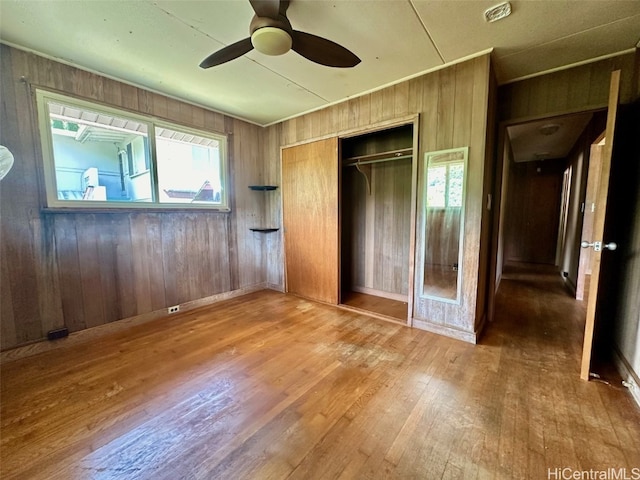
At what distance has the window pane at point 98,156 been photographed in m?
2.51

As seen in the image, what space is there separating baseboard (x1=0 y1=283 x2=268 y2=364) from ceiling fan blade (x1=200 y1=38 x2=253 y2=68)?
277cm

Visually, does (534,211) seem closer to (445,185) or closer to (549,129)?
(549,129)

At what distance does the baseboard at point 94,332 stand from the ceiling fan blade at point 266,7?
321cm

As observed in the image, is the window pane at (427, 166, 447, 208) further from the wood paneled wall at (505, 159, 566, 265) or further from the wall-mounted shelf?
the wood paneled wall at (505, 159, 566, 265)

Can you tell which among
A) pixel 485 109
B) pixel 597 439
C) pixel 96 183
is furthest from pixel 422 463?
pixel 96 183

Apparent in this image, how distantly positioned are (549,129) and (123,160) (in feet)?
19.4

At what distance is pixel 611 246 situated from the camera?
1826 millimetres

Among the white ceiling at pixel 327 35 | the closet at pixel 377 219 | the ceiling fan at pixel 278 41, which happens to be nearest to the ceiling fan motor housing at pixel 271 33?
the ceiling fan at pixel 278 41

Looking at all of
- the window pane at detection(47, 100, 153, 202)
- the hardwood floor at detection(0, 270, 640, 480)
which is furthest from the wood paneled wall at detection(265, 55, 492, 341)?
the window pane at detection(47, 100, 153, 202)

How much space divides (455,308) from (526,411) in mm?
1033

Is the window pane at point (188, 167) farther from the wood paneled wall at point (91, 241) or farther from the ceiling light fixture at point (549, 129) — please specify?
the ceiling light fixture at point (549, 129)

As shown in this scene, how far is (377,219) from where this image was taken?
13.1ft

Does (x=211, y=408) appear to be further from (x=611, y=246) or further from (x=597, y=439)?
(x=611, y=246)

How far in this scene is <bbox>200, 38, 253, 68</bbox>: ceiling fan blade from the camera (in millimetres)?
1818
